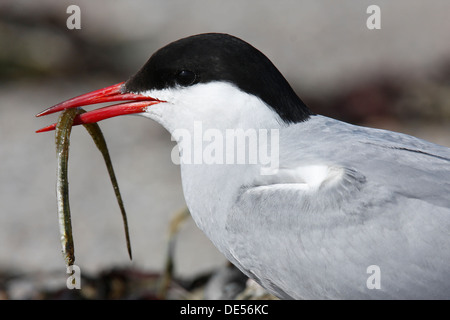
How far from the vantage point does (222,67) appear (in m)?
1.99

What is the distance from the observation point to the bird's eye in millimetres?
2014

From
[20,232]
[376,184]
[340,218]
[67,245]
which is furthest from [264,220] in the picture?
[20,232]

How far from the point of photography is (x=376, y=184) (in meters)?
1.81

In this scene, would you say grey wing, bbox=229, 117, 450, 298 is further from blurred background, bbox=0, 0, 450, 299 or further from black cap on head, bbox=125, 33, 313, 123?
blurred background, bbox=0, 0, 450, 299

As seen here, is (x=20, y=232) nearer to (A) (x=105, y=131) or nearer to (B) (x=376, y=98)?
(A) (x=105, y=131)

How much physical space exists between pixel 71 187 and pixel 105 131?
797 mm

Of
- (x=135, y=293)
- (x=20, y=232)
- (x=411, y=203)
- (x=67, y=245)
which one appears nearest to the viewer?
(x=411, y=203)
